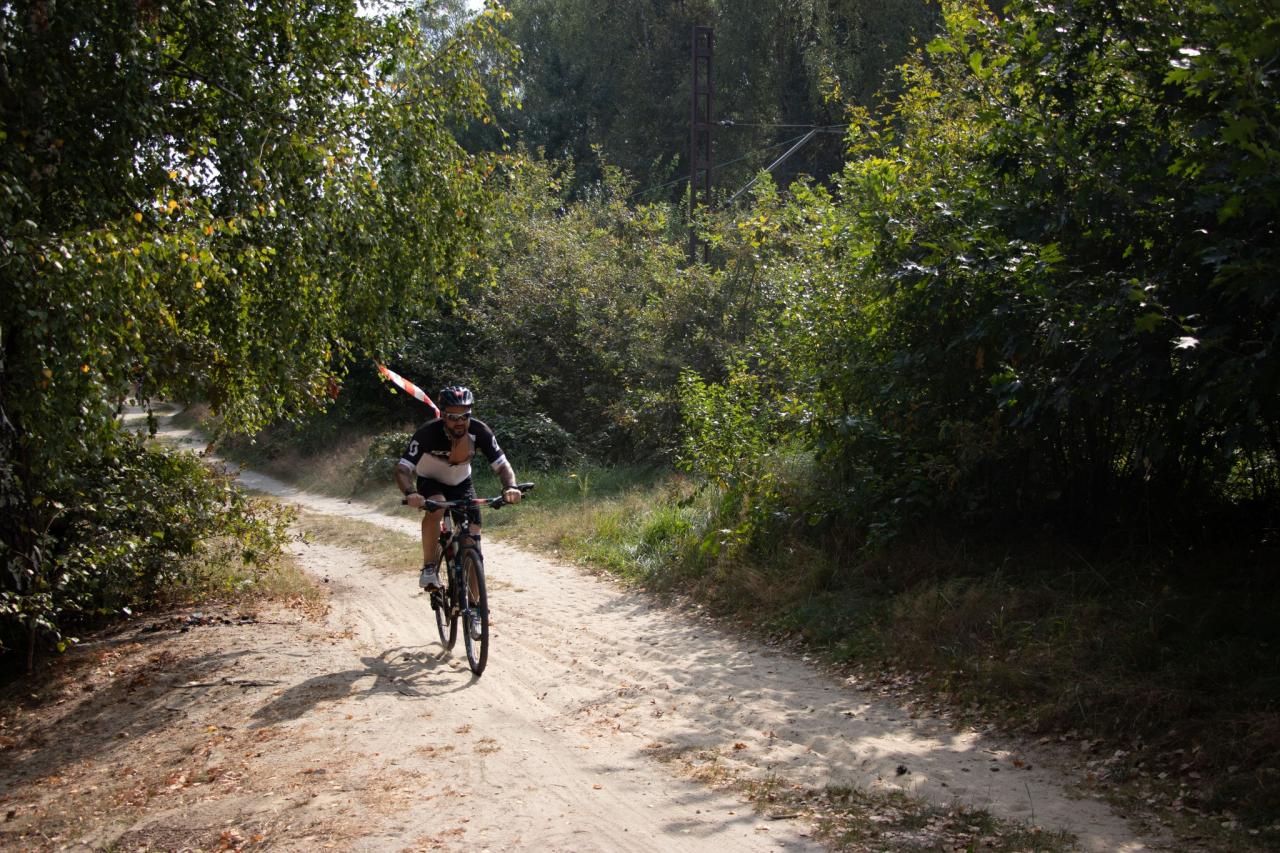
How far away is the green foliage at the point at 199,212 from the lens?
6.78m

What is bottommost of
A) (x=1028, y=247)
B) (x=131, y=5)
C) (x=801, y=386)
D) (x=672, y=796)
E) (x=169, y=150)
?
(x=672, y=796)

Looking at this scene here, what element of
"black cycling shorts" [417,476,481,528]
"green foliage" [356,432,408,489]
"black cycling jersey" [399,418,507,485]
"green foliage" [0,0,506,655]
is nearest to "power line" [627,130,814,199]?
"green foliage" [356,432,408,489]

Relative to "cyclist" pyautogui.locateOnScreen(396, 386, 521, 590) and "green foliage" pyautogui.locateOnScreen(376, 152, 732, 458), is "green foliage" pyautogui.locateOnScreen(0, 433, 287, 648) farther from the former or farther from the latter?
"green foliage" pyautogui.locateOnScreen(376, 152, 732, 458)

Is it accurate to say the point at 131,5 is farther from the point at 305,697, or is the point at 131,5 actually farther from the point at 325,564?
the point at 325,564

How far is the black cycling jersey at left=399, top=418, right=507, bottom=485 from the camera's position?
871 cm

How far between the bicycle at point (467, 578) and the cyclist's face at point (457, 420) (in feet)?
1.84

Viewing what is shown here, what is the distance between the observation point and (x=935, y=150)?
31.7 feet

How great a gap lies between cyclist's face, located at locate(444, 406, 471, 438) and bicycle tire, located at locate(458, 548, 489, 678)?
99 cm

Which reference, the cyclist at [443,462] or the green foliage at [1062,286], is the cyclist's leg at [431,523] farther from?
the green foliage at [1062,286]

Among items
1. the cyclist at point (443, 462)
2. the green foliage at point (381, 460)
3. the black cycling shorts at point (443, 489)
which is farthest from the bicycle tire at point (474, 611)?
Answer: the green foliage at point (381, 460)

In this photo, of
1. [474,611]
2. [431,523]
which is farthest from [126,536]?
[474,611]

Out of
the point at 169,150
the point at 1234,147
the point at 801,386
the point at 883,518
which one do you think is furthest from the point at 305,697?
the point at 1234,147

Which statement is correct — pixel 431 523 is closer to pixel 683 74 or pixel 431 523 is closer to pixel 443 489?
pixel 443 489

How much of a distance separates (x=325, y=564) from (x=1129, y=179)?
11169 mm
